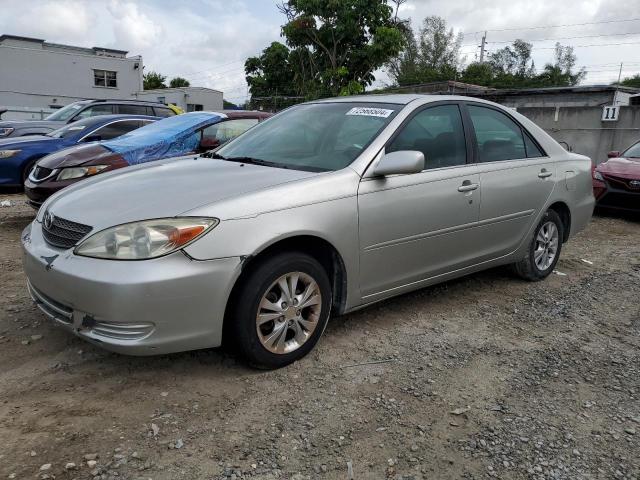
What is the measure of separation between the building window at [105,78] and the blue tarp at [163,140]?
35.6 metres

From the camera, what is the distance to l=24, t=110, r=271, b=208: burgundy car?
5945 millimetres

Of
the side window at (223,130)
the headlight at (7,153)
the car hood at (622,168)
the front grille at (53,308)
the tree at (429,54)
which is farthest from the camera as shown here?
the tree at (429,54)

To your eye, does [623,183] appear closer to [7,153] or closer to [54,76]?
[7,153]

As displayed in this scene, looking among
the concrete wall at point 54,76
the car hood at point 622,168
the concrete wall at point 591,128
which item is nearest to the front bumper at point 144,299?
the car hood at point 622,168

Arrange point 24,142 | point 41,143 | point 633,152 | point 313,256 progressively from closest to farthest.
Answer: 1. point 313,256
2. point 24,142
3. point 41,143
4. point 633,152

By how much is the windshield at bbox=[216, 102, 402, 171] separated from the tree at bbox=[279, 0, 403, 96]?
44.3 ft

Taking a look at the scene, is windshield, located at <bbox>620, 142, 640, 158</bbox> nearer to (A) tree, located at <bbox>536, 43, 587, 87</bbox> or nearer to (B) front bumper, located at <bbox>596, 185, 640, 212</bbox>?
(B) front bumper, located at <bbox>596, 185, 640, 212</bbox>

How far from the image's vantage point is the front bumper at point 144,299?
2.62 metres

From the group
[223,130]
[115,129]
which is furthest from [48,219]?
[115,129]

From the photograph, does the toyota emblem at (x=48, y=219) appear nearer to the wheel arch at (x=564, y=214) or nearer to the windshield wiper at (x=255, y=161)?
the windshield wiper at (x=255, y=161)

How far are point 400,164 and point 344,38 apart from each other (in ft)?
51.4

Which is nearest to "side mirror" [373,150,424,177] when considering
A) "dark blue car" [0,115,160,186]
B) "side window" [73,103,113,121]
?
"dark blue car" [0,115,160,186]

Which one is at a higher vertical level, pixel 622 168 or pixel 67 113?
pixel 67 113

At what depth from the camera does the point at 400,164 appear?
3346 millimetres
